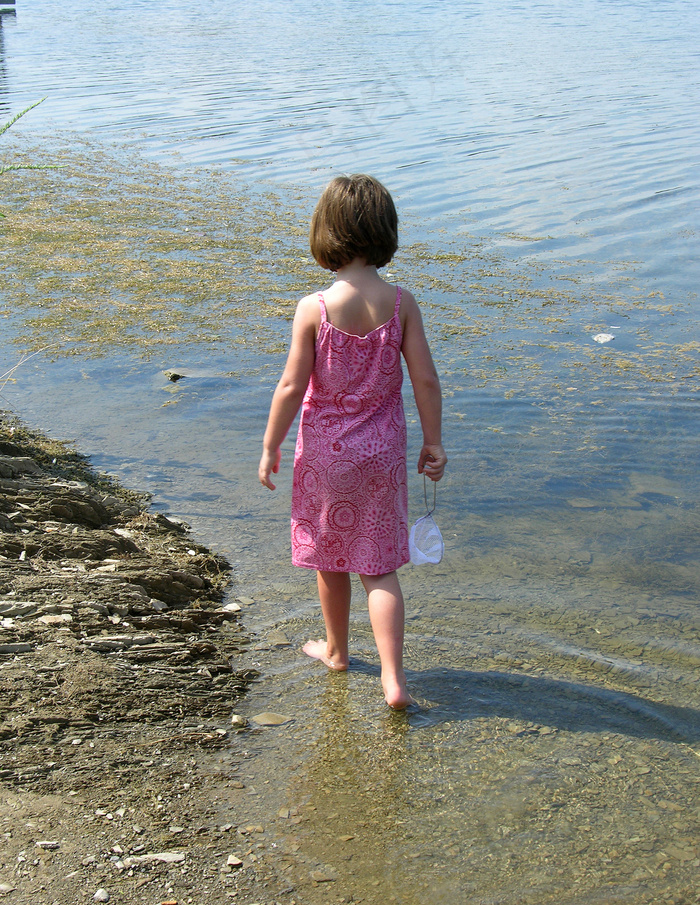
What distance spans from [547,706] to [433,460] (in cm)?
90

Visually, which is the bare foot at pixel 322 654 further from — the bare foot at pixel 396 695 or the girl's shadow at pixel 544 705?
the bare foot at pixel 396 695

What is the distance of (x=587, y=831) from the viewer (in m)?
2.35

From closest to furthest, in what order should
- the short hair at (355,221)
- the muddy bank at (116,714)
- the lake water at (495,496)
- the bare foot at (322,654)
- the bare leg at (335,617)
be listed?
the muddy bank at (116,714)
the lake water at (495,496)
the short hair at (355,221)
the bare leg at (335,617)
the bare foot at (322,654)

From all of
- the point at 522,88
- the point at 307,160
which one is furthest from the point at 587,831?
the point at 522,88

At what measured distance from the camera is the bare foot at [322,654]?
10.3 feet

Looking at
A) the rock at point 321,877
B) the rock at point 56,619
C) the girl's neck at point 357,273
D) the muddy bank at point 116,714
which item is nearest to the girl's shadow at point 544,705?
the muddy bank at point 116,714

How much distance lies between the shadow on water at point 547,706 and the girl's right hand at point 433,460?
2.45ft

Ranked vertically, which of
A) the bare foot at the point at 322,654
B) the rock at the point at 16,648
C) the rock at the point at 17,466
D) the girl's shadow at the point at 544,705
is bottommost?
the girl's shadow at the point at 544,705

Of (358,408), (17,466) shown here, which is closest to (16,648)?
(358,408)

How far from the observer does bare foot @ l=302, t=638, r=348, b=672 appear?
3.14 metres

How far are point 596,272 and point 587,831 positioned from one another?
6.09 meters

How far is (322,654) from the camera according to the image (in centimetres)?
321

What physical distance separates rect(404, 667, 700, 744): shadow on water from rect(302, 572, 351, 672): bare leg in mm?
264

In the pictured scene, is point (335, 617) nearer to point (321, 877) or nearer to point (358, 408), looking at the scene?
point (358, 408)
